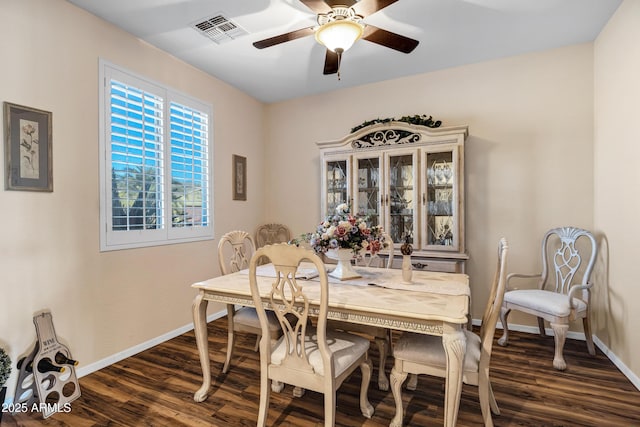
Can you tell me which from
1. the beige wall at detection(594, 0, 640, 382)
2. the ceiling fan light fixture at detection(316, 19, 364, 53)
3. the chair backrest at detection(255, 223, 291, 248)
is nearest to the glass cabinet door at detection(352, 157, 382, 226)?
the chair backrest at detection(255, 223, 291, 248)

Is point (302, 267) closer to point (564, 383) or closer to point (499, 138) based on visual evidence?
point (564, 383)

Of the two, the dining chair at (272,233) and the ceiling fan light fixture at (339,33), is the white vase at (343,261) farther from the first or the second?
the dining chair at (272,233)

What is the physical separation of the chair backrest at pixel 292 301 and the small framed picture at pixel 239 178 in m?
2.55

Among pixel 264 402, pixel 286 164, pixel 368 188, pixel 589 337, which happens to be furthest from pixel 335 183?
pixel 589 337

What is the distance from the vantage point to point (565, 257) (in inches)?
122

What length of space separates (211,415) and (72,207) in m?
1.81

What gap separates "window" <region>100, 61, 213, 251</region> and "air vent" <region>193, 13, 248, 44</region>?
713 millimetres

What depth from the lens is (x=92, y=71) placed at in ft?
8.34

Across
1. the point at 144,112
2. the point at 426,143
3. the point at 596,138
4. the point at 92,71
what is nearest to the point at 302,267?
the point at 426,143

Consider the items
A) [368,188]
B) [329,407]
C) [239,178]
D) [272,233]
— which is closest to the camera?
[329,407]

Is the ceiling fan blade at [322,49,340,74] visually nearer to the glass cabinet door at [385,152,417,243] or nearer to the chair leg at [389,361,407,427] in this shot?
the glass cabinet door at [385,152,417,243]

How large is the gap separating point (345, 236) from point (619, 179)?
226 centimetres

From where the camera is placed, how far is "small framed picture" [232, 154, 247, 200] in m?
4.09

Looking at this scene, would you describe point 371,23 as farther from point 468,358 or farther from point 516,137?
point 468,358
